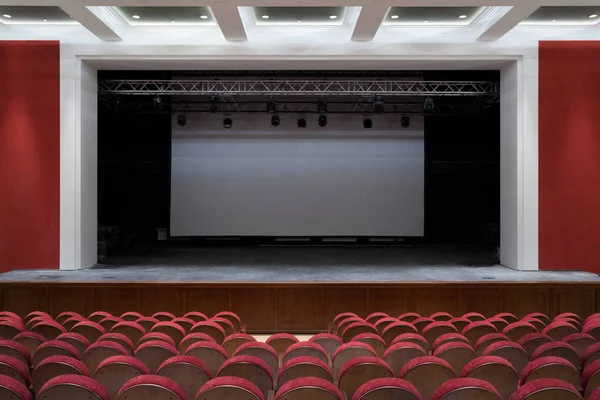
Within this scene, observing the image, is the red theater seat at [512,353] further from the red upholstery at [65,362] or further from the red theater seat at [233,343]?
the red upholstery at [65,362]

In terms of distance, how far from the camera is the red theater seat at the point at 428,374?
11.4 feet

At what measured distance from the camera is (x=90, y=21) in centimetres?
927

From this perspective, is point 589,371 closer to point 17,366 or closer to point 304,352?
point 304,352

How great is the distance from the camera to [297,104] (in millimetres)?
16188

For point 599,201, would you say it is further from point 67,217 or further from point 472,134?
point 67,217

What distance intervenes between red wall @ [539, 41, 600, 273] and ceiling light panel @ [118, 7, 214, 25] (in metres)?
6.75

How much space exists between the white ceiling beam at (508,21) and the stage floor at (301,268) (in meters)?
4.58

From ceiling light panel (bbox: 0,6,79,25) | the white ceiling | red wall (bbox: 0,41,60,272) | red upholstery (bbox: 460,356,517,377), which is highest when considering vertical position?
ceiling light panel (bbox: 0,6,79,25)

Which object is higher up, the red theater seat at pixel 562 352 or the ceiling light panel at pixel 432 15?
the ceiling light panel at pixel 432 15

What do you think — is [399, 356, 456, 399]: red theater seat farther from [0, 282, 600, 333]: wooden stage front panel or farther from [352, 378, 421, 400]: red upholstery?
[0, 282, 600, 333]: wooden stage front panel

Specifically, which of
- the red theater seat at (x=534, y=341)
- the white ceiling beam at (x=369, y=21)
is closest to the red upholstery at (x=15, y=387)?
the red theater seat at (x=534, y=341)

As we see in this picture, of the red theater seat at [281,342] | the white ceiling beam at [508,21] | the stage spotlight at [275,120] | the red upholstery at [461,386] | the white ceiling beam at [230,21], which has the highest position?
the white ceiling beam at [230,21]

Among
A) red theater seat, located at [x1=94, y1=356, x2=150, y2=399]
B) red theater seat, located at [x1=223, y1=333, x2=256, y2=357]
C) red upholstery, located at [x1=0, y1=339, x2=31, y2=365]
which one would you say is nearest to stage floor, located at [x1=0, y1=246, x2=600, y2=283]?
red theater seat, located at [x1=223, y1=333, x2=256, y2=357]

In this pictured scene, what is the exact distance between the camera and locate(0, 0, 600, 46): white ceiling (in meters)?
9.25
